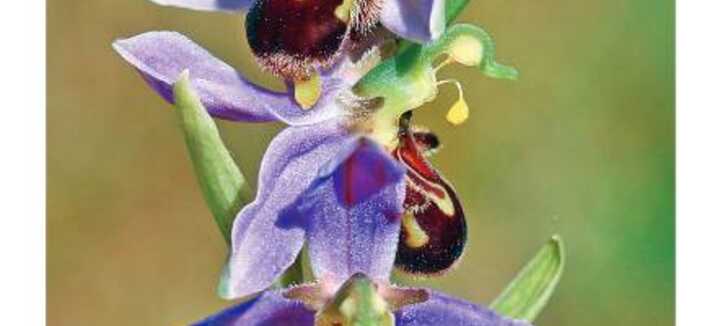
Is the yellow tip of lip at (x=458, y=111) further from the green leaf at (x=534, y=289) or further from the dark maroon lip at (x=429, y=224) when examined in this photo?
the green leaf at (x=534, y=289)

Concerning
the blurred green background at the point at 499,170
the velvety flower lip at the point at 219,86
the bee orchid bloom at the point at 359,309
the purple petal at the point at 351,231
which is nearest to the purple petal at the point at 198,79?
the velvety flower lip at the point at 219,86

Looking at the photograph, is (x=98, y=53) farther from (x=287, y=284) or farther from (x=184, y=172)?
(x=287, y=284)

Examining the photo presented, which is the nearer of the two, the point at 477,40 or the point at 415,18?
the point at 415,18

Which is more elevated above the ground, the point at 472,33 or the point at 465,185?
the point at 472,33

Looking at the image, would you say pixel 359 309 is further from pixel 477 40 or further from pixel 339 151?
pixel 477 40

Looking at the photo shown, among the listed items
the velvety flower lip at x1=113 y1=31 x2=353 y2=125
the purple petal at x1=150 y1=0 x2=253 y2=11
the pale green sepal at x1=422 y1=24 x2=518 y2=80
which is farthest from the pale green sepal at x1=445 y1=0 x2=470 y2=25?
the purple petal at x1=150 y1=0 x2=253 y2=11

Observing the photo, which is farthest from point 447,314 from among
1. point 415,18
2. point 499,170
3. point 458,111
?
point 499,170
